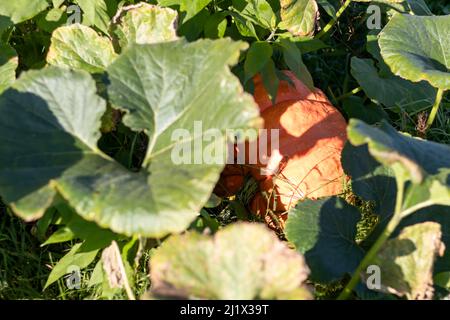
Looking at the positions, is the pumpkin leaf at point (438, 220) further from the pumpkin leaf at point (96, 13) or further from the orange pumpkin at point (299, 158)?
the pumpkin leaf at point (96, 13)

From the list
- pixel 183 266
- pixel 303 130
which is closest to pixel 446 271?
pixel 303 130

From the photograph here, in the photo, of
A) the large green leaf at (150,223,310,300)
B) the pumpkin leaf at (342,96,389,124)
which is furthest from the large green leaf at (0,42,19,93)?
the pumpkin leaf at (342,96,389,124)

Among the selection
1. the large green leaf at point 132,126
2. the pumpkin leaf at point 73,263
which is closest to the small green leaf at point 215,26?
the large green leaf at point 132,126

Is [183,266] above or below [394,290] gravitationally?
above

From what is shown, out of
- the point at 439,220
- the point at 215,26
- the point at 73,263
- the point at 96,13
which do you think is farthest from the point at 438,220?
the point at 96,13

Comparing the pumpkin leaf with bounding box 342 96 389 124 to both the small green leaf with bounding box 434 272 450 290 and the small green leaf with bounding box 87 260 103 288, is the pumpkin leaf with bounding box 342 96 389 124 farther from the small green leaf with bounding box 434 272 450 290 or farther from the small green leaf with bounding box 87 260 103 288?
the small green leaf with bounding box 87 260 103 288

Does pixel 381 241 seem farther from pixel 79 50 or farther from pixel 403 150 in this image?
pixel 79 50

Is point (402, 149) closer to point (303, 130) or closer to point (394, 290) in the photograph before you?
point (394, 290)
